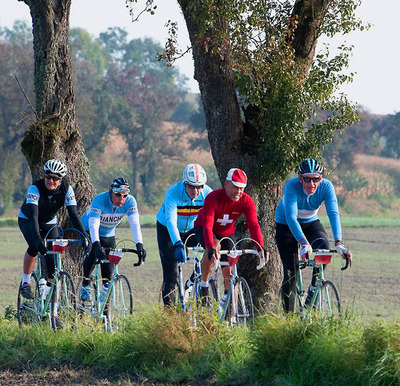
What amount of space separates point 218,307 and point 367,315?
33.2ft

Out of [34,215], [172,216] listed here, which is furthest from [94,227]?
[172,216]

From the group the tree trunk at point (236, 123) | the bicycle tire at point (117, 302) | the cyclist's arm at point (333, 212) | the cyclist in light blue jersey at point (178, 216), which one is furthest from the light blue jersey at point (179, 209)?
the tree trunk at point (236, 123)

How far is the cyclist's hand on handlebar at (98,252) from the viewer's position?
1102cm

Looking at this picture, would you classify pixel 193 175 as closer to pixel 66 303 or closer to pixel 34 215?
pixel 34 215

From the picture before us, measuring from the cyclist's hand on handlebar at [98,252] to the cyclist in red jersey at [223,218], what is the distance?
44.8 inches

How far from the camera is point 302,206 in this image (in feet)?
36.1

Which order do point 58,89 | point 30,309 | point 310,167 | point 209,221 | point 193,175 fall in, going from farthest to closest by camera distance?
point 58,89
point 30,309
point 193,175
point 310,167
point 209,221

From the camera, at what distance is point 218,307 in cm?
1030

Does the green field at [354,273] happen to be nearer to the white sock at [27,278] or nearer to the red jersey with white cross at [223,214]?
the red jersey with white cross at [223,214]

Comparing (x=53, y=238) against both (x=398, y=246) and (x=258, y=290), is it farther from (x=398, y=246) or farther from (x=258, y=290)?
(x=398, y=246)

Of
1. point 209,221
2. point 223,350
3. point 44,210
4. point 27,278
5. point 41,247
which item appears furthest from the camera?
point 27,278

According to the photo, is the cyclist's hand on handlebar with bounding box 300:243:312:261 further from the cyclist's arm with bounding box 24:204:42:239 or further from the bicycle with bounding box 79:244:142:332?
the cyclist's arm with bounding box 24:204:42:239

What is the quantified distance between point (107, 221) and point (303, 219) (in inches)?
98.6

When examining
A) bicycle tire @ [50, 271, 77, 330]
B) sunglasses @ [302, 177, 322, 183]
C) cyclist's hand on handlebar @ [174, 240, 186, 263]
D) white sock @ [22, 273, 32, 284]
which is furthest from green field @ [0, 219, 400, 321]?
sunglasses @ [302, 177, 322, 183]
